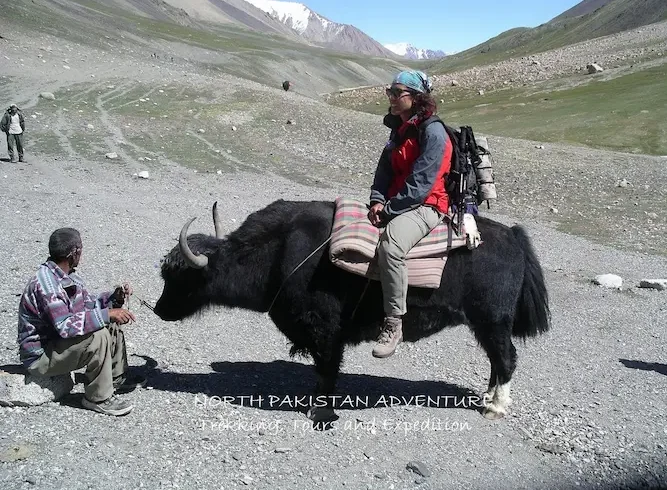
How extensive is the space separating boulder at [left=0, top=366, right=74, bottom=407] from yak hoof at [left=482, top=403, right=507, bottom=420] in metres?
3.49

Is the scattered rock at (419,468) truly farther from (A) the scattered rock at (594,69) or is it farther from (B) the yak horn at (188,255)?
(A) the scattered rock at (594,69)

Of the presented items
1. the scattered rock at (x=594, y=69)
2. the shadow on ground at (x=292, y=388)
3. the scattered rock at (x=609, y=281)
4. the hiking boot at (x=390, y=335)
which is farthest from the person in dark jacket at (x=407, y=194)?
the scattered rock at (x=594, y=69)

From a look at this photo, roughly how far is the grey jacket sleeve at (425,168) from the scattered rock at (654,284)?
615 centimetres

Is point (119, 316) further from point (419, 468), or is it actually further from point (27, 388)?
point (419, 468)

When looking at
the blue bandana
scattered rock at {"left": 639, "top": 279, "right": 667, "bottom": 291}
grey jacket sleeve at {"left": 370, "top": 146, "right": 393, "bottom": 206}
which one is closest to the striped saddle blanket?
grey jacket sleeve at {"left": 370, "top": 146, "right": 393, "bottom": 206}

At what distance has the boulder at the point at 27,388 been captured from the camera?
14.7 feet

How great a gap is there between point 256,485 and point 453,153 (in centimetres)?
286

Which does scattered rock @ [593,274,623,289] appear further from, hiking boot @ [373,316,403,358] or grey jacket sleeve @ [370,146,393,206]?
hiking boot @ [373,316,403,358]

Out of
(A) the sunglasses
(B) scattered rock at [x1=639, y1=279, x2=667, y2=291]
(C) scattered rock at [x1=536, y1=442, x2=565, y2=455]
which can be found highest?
(A) the sunglasses

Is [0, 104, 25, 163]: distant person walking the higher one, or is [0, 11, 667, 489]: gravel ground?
[0, 104, 25, 163]: distant person walking

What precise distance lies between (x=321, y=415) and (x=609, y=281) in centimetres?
621

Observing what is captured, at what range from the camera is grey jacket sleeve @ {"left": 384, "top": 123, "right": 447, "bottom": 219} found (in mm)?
4703

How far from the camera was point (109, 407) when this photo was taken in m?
4.66

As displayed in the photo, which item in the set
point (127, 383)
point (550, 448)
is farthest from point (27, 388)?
point (550, 448)
